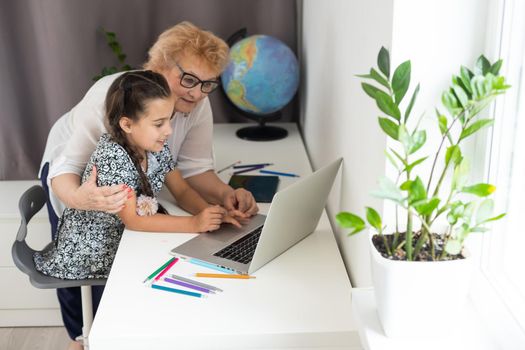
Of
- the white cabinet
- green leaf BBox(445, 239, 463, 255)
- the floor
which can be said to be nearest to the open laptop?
green leaf BBox(445, 239, 463, 255)

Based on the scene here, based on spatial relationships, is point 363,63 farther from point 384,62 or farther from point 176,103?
point 176,103

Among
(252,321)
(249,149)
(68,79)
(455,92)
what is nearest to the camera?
(455,92)

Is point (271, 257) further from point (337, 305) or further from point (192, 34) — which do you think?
point (192, 34)

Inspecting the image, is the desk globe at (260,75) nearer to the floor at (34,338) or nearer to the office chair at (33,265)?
the office chair at (33,265)

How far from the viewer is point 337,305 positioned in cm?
127

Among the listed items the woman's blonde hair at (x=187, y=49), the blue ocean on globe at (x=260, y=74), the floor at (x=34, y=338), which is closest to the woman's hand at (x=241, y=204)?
the woman's blonde hair at (x=187, y=49)

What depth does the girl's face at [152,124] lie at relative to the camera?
156 centimetres

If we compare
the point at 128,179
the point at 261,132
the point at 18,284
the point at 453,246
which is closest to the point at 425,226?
the point at 453,246

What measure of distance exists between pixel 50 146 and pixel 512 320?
1397 mm

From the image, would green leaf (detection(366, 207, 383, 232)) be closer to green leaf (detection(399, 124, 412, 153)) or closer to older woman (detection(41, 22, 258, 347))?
green leaf (detection(399, 124, 412, 153))

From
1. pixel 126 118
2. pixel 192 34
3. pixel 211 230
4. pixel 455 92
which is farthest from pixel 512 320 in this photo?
pixel 192 34

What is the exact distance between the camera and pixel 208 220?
1588mm

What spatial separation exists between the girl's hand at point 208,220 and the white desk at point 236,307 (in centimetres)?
7

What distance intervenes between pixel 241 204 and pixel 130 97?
0.40 m
